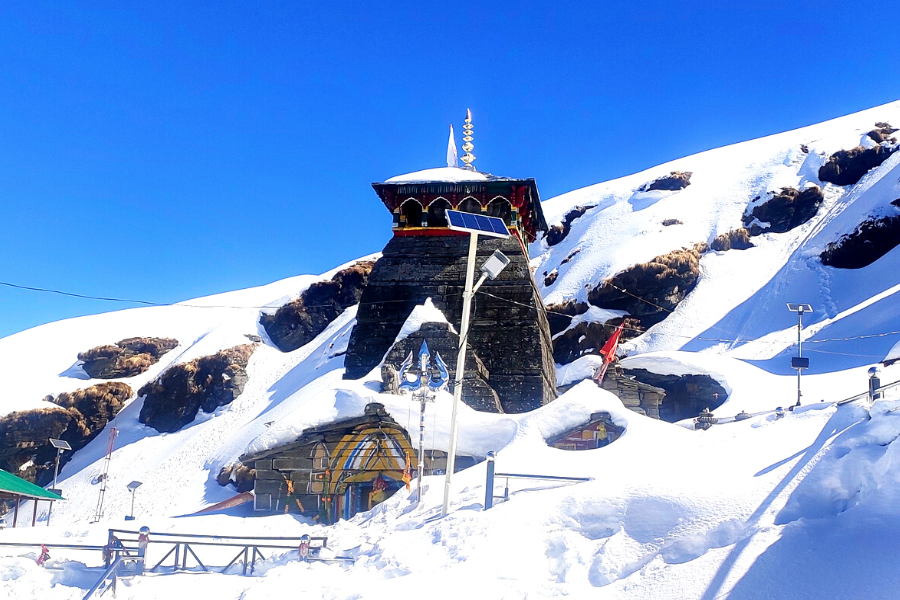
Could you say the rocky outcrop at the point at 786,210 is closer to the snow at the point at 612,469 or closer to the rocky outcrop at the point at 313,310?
the snow at the point at 612,469

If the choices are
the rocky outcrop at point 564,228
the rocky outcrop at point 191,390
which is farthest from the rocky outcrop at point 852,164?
the rocky outcrop at point 191,390

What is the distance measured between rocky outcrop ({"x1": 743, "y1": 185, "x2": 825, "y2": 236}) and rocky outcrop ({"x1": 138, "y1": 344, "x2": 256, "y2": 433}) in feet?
99.9

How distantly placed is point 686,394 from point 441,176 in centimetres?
1360

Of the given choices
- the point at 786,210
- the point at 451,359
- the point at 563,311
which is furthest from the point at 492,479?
the point at 786,210

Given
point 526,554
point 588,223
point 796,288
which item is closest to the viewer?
point 526,554

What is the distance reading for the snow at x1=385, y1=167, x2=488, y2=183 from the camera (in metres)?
22.9

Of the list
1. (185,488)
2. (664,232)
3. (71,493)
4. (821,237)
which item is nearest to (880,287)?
(821,237)

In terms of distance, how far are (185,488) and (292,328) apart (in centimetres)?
1869

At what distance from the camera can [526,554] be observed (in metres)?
8.52

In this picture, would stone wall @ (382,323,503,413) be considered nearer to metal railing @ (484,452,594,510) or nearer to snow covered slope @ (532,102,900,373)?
metal railing @ (484,452,594,510)

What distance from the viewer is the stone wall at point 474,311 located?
20812mm

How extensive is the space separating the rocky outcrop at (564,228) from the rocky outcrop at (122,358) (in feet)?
87.1

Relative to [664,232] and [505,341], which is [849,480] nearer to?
[505,341]

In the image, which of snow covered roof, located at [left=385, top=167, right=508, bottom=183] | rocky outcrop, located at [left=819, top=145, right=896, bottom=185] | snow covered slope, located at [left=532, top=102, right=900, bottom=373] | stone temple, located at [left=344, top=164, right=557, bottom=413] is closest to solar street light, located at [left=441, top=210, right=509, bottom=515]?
stone temple, located at [left=344, top=164, right=557, bottom=413]
